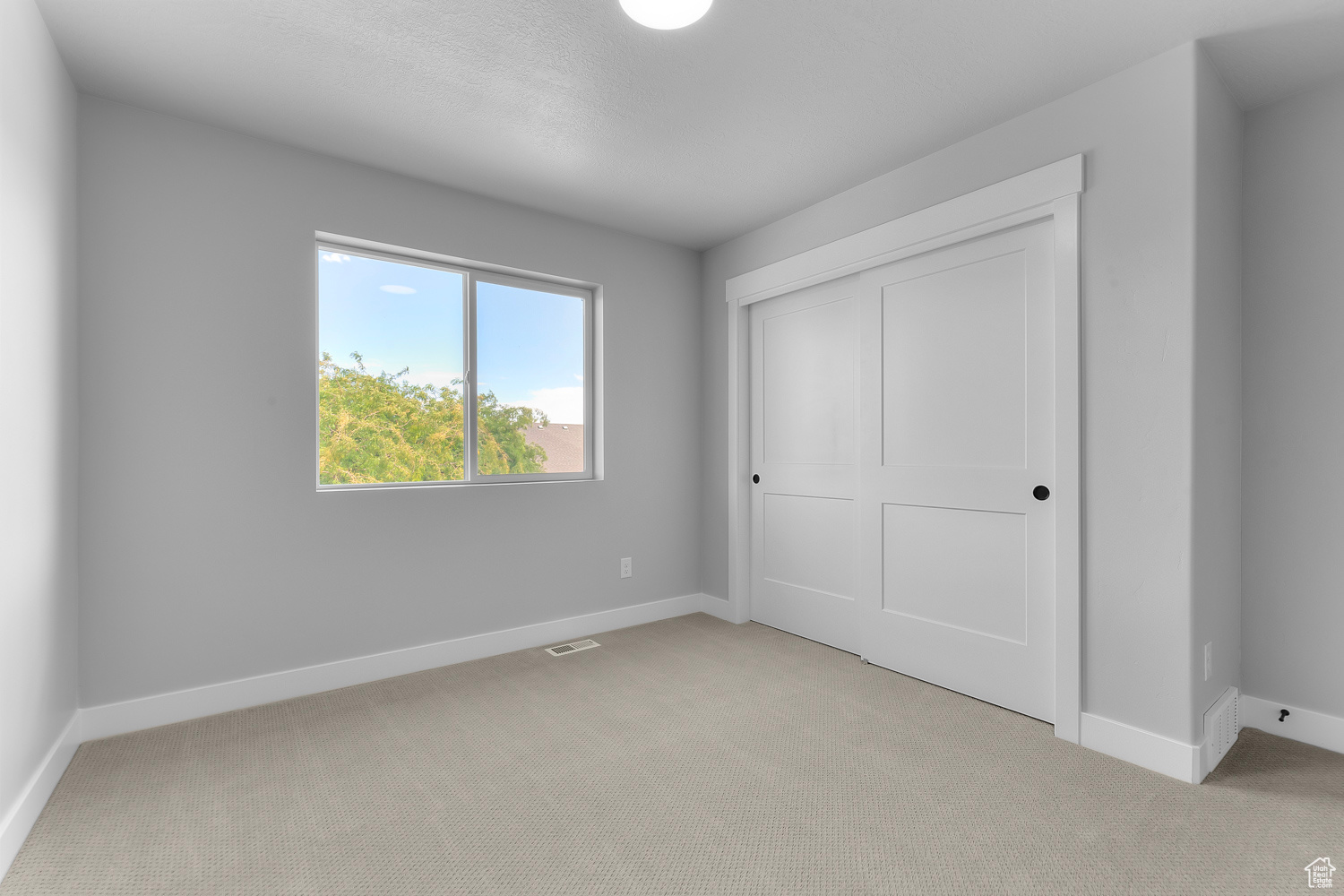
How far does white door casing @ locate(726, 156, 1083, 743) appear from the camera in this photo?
7.70 ft

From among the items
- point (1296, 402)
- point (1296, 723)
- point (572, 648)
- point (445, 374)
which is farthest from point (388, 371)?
point (1296, 723)

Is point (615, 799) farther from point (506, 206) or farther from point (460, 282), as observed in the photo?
point (506, 206)

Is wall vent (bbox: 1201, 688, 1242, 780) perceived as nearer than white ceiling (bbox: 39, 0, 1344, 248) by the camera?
No

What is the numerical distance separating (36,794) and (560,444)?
8.14 feet

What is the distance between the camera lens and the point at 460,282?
11.1 ft

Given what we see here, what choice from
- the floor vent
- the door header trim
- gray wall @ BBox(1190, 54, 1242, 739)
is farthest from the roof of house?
gray wall @ BBox(1190, 54, 1242, 739)

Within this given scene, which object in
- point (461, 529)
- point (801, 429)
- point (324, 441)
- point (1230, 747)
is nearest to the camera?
point (1230, 747)

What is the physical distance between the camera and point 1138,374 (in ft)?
7.18

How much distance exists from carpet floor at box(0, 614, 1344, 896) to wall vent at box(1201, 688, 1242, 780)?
5 cm

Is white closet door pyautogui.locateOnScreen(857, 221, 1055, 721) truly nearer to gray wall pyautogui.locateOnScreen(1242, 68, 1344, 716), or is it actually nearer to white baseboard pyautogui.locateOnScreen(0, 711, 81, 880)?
gray wall pyautogui.locateOnScreen(1242, 68, 1344, 716)

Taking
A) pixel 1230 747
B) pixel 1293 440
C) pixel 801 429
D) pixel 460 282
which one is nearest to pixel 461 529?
pixel 460 282

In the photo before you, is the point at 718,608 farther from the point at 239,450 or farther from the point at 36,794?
the point at 36,794

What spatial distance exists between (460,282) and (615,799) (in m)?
2.63

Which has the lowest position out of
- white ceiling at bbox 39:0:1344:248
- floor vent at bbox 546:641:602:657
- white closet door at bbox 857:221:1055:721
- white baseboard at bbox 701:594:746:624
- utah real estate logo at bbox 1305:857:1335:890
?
floor vent at bbox 546:641:602:657
